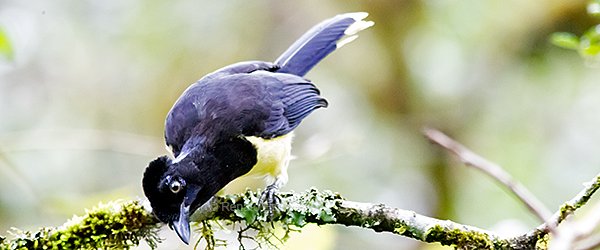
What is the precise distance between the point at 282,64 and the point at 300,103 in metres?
0.47

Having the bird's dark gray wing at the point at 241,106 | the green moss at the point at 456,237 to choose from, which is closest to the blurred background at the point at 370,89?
the bird's dark gray wing at the point at 241,106

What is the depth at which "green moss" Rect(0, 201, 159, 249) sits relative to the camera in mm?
2609

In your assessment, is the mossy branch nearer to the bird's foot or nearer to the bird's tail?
the bird's foot

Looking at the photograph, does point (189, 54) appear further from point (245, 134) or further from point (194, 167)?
point (194, 167)

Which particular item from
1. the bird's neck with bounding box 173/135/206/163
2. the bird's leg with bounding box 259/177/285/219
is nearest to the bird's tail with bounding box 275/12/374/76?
the bird's neck with bounding box 173/135/206/163

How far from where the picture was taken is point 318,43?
448 cm

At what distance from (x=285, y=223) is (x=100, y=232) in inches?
23.9

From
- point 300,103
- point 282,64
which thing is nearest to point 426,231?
point 300,103

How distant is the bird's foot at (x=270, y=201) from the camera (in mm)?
2857

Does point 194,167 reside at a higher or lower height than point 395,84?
lower

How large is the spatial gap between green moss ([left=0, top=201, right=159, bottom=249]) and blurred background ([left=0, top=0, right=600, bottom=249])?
2.62m

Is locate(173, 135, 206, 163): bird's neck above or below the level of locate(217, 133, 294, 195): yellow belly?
below

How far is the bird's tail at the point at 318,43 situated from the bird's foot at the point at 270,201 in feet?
4.61

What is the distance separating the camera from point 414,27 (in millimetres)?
5969
